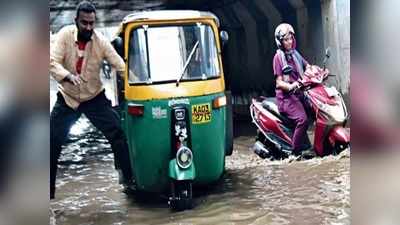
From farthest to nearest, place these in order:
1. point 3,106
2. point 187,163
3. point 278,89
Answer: point 278,89 → point 187,163 → point 3,106

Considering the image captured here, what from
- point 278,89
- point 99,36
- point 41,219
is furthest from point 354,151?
point 278,89

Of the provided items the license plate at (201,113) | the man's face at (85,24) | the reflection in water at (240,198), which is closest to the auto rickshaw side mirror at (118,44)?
the man's face at (85,24)

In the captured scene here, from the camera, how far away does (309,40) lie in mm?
9461

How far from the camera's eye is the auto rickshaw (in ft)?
15.4

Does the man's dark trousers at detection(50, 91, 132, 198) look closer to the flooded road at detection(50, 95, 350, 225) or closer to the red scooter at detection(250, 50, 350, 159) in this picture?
the flooded road at detection(50, 95, 350, 225)

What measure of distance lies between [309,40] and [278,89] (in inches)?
135

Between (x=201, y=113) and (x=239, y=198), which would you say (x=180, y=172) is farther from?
(x=239, y=198)

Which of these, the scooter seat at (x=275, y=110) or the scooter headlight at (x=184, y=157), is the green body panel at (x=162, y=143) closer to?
the scooter headlight at (x=184, y=157)

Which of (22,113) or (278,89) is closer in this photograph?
(22,113)

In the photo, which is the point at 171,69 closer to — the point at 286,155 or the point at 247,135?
the point at 286,155

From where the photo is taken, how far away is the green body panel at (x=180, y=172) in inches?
180

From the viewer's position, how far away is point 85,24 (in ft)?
15.5

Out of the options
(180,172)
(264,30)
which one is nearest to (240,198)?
(180,172)

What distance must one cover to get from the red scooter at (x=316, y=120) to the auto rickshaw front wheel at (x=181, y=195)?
179 cm
